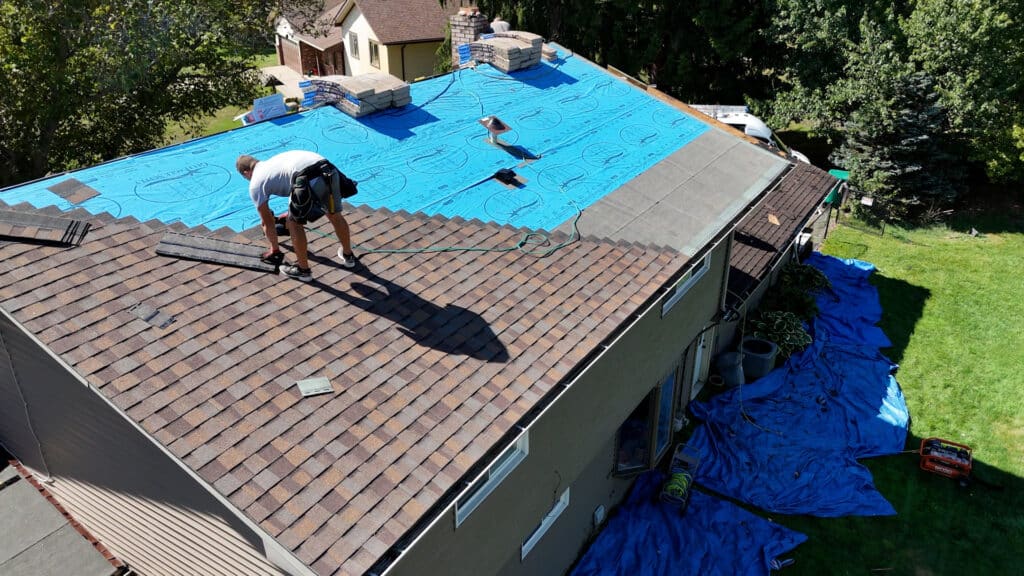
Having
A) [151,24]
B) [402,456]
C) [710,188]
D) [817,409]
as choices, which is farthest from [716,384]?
[151,24]

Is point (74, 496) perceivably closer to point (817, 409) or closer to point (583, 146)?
point (583, 146)

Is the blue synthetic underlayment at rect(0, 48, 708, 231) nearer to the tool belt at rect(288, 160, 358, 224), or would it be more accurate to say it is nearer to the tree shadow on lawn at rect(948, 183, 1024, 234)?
the tool belt at rect(288, 160, 358, 224)

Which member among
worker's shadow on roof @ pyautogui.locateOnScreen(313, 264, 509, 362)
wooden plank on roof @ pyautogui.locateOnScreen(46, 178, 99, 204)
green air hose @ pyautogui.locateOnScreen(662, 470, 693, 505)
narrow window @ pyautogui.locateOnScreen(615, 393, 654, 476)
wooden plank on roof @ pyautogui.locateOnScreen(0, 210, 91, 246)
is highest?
wooden plank on roof @ pyautogui.locateOnScreen(0, 210, 91, 246)

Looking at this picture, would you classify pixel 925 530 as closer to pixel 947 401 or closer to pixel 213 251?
pixel 947 401

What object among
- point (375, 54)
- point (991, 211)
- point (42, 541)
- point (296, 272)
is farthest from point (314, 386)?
point (375, 54)

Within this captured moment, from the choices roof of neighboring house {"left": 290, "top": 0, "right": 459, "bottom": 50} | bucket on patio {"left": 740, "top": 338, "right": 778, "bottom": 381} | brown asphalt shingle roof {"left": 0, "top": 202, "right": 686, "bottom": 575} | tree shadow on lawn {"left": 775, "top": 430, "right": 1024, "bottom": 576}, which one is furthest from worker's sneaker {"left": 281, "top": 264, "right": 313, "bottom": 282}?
roof of neighboring house {"left": 290, "top": 0, "right": 459, "bottom": 50}
